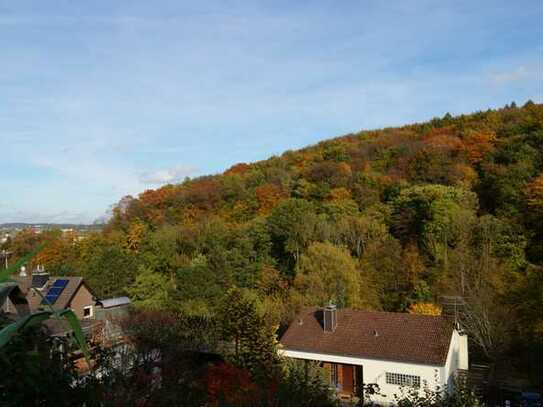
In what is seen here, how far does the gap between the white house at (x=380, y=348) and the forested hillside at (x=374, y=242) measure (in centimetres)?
328

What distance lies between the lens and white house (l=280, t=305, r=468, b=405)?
18.1 m

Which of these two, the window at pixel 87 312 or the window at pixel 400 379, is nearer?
the window at pixel 400 379

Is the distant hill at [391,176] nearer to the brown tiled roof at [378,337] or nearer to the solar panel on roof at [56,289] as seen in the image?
the brown tiled roof at [378,337]

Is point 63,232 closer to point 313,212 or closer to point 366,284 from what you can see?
point 313,212

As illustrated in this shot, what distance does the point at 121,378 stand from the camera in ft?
30.3

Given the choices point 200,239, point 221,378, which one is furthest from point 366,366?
point 200,239

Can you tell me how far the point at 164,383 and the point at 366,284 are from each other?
19.5 meters

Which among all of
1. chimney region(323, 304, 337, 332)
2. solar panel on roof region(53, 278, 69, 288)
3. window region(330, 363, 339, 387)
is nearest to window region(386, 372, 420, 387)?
window region(330, 363, 339, 387)

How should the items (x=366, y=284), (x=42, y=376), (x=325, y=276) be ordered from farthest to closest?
1. (x=366, y=284)
2. (x=325, y=276)
3. (x=42, y=376)

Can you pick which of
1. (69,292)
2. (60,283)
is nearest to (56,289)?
(69,292)

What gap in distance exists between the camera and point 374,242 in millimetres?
32156

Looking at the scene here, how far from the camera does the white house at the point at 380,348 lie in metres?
18.1

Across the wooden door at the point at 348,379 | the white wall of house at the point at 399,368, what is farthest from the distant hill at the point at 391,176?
the wooden door at the point at 348,379

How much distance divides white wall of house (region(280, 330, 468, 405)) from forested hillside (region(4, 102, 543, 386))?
3.15 m
